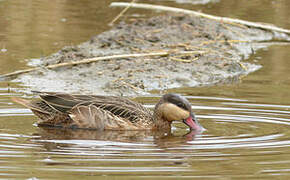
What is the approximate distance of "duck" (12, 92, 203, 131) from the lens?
11.0m

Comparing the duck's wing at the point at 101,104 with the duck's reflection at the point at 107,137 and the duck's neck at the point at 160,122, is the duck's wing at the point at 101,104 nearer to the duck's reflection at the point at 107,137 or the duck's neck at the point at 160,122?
the duck's neck at the point at 160,122

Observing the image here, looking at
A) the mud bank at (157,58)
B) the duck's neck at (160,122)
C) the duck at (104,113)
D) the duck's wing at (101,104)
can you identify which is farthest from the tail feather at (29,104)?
the mud bank at (157,58)

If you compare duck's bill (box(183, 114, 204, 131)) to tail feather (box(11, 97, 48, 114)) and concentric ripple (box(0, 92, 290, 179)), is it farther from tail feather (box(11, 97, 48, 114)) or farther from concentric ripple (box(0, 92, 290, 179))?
tail feather (box(11, 97, 48, 114))

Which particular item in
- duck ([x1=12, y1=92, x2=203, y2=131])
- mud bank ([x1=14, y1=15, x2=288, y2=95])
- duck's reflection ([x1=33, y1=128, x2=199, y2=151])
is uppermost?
mud bank ([x1=14, y1=15, x2=288, y2=95])

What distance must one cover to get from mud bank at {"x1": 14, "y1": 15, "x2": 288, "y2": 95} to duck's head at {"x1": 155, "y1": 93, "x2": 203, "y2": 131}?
209cm

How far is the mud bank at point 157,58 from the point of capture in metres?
13.8

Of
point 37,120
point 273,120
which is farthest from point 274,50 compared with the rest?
point 37,120

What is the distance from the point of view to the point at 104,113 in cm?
1103

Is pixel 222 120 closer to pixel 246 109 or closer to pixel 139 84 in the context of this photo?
pixel 246 109

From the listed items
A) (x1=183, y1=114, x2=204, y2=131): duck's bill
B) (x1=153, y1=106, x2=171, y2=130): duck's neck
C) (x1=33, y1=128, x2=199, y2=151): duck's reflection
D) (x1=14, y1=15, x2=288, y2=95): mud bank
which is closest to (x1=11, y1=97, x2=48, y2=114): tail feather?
(x1=33, y1=128, x2=199, y2=151): duck's reflection

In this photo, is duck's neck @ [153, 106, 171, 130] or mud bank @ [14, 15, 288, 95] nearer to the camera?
duck's neck @ [153, 106, 171, 130]

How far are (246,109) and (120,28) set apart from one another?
610 cm

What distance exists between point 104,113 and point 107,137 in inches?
25.5

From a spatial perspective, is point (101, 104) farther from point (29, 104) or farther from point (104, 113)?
point (29, 104)
